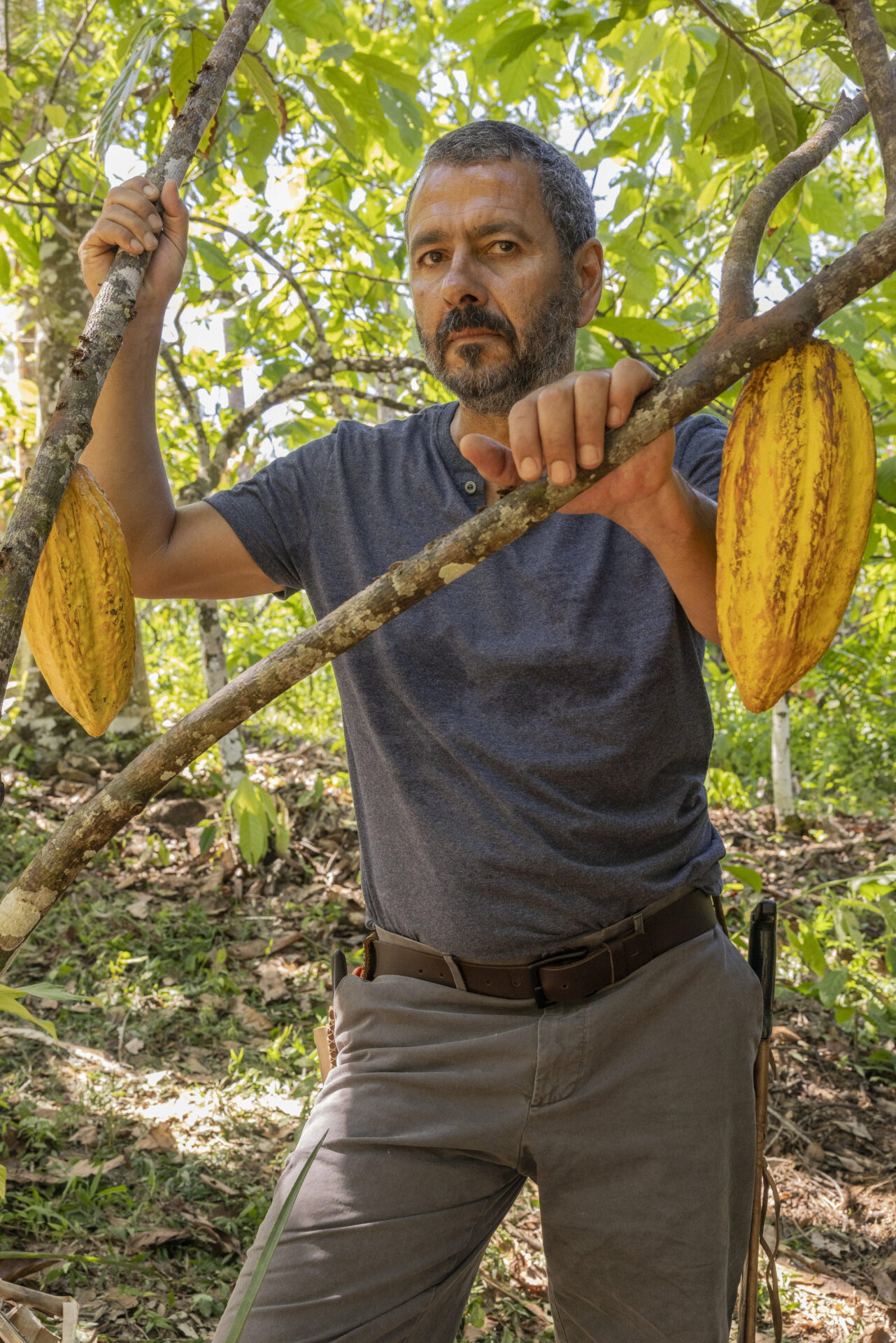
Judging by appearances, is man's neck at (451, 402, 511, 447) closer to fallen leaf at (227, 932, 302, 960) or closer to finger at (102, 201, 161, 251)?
finger at (102, 201, 161, 251)

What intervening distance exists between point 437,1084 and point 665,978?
1.15ft

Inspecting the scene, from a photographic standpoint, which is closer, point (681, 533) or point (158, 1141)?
point (681, 533)

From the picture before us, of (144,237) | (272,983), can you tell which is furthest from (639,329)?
(272,983)

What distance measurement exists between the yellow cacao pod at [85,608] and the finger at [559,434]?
1.24 feet

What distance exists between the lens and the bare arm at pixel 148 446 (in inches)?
37.6

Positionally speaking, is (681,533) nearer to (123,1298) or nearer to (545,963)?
(545,963)

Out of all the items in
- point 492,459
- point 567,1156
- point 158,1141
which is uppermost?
point 492,459

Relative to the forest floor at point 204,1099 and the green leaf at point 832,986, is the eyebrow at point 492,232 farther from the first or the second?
the green leaf at point 832,986

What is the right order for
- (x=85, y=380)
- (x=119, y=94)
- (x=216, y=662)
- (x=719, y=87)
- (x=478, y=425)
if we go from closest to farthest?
(x=85, y=380) < (x=119, y=94) < (x=719, y=87) < (x=478, y=425) < (x=216, y=662)

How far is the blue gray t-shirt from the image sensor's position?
4.67ft

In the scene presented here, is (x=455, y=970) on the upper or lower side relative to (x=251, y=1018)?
upper

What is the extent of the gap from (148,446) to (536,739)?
650 millimetres

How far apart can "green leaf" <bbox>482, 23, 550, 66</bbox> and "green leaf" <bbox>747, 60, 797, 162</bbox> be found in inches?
31.4

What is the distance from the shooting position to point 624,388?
72 centimetres
